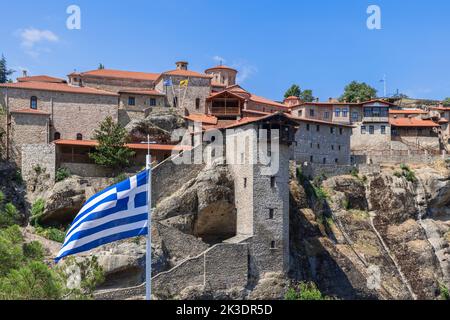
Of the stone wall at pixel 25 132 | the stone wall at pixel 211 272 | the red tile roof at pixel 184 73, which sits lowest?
the stone wall at pixel 211 272

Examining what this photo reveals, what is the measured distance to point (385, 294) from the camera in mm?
46812

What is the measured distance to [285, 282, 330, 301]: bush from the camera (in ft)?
127

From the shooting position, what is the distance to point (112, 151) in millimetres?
45469

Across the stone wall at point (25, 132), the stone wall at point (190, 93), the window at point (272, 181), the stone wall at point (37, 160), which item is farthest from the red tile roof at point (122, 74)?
the window at point (272, 181)

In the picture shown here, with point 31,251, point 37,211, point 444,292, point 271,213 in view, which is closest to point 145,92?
point 37,211

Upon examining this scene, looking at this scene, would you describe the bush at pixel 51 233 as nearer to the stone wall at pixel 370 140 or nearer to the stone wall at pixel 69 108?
the stone wall at pixel 69 108

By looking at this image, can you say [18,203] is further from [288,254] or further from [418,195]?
[418,195]

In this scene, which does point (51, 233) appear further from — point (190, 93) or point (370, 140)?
point (370, 140)

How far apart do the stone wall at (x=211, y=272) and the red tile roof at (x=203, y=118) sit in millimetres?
16913

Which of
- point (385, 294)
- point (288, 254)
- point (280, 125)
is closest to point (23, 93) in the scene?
point (280, 125)

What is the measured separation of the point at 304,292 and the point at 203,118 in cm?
2046

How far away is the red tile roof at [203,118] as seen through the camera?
52344 millimetres

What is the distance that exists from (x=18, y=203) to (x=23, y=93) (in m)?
12.0

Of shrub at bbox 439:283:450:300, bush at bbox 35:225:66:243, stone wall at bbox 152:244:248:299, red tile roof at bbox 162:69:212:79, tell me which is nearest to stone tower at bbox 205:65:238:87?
red tile roof at bbox 162:69:212:79
